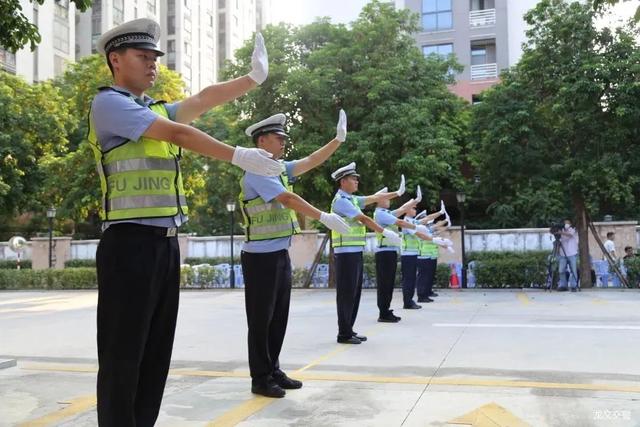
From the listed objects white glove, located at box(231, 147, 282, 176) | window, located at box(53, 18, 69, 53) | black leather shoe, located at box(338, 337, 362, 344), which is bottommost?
black leather shoe, located at box(338, 337, 362, 344)

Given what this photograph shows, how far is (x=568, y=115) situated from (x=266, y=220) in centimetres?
1354

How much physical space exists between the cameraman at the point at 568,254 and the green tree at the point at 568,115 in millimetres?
1196

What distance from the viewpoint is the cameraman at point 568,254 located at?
16000 millimetres

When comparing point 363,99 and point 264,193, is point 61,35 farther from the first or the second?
point 264,193

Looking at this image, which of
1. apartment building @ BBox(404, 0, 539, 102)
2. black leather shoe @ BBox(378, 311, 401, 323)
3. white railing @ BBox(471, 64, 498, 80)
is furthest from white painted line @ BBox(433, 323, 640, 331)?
white railing @ BBox(471, 64, 498, 80)

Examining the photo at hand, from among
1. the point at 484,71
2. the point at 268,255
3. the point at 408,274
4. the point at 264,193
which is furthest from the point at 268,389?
the point at 484,71

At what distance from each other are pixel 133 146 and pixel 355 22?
1739 cm

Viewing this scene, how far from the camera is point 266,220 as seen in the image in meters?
5.03

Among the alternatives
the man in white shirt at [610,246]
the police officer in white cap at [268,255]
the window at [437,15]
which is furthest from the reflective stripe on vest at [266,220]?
the window at [437,15]

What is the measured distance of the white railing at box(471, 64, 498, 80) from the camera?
34.2 metres

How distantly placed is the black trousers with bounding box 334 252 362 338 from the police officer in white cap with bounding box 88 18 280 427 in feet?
14.1

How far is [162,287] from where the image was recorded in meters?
2.95

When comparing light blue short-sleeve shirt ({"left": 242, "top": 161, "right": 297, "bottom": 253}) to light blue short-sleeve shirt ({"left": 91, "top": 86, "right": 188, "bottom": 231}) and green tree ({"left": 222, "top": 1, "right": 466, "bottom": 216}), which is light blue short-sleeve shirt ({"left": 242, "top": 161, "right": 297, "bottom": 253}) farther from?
green tree ({"left": 222, "top": 1, "right": 466, "bottom": 216})

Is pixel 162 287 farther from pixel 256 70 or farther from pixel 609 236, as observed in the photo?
pixel 609 236
